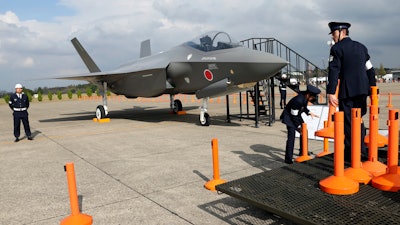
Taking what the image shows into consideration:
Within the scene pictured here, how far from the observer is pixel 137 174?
232 inches

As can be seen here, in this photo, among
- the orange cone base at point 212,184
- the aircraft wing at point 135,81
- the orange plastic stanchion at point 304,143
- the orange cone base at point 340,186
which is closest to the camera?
the orange cone base at point 340,186

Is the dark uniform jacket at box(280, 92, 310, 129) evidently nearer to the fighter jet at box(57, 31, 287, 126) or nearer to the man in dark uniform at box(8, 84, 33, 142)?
the fighter jet at box(57, 31, 287, 126)

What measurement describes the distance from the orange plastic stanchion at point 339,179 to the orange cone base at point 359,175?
26cm

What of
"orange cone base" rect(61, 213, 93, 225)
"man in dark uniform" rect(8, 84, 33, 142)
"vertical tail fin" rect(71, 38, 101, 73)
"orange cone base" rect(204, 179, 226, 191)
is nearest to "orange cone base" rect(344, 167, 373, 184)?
"orange cone base" rect(204, 179, 226, 191)

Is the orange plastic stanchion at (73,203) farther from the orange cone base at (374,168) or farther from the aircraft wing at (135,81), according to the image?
the aircraft wing at (135,81)

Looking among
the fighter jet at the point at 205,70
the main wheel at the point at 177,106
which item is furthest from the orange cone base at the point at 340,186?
the main wheel at the point at 177,106

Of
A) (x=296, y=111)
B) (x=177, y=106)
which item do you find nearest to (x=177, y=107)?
(x=177, y=106)

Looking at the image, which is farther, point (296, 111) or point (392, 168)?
point (296, 111)

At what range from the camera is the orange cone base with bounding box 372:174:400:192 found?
345 centimetres

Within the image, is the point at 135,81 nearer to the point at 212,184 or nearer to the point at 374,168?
the point at 212,184

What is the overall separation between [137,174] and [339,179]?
3575 millimetres

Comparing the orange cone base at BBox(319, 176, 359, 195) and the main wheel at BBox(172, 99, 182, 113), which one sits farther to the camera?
the main wheel at BBox(172, 99, 182, 113)

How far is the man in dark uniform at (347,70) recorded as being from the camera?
4.31m

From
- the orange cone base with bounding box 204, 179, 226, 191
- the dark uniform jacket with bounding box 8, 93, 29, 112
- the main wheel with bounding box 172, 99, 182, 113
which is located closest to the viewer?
the orange cone base with bounding box 204, 179, 226, 191
